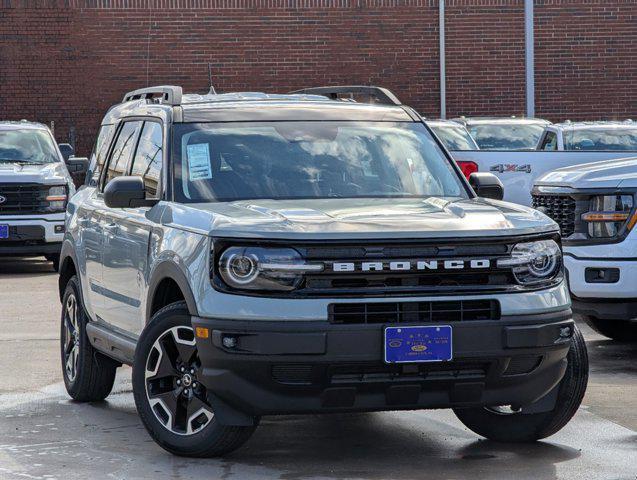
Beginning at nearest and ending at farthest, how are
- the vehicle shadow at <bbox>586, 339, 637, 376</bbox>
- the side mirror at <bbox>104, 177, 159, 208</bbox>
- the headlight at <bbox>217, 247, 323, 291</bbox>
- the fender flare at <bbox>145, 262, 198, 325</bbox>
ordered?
the headlight at <bbox>217, 247, 323, 291</bbox>, the fender flare at <bbox>145, 262, 198, 325</bbox>, the side mirror at <bbox>104, 177, 159, 208</bbox>, the vehicle shadow at <bbox>586, 339, 637, 376</bbox>

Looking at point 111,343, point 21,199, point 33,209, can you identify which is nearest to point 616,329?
point 111,343

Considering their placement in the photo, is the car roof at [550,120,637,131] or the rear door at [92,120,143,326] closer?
the rear door at [92,120,143,326]

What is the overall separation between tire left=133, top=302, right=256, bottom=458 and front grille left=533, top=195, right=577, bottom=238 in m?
4.31

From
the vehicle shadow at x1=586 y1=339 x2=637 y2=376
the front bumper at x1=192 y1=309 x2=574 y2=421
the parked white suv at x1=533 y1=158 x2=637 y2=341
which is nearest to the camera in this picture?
the front bumper at x1=192 y1=309 x2=574 y2=421

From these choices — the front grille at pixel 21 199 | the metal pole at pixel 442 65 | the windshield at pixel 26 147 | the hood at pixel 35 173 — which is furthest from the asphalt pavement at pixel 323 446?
the metal pole at pixel 442 65

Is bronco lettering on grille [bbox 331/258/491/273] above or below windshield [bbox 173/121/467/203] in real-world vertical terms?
below

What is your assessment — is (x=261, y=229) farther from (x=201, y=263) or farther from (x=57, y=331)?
(x=57, y=331)

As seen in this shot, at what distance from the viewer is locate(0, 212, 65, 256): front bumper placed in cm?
1812

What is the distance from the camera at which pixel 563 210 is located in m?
10.4

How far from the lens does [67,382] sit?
28.9ft

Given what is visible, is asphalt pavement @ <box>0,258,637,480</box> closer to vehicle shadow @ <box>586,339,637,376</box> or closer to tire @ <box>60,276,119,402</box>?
tire @ <box>60,276,119,402</box>

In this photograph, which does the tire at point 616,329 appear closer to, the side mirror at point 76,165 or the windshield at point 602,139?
the windshield at point 602,139

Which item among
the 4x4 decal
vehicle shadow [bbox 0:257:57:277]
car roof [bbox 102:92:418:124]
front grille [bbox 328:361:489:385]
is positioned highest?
car roof [bbox 102:92:418:124]

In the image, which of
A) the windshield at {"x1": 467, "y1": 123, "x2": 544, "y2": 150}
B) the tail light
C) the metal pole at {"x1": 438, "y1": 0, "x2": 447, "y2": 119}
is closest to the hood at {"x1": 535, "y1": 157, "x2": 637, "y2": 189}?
the tail light
